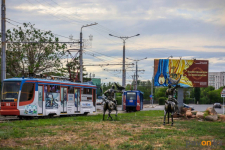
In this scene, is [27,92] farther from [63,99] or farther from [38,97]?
[63,99]

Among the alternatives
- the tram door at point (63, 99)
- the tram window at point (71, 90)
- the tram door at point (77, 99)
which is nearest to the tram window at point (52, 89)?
the tram door at point (63, 99)

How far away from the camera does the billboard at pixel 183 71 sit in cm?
3222

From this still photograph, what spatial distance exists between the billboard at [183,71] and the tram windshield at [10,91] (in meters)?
14.6

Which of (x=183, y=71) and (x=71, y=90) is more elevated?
(x=183, y=71)

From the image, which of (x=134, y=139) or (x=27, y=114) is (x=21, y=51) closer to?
(x=27, y=114)

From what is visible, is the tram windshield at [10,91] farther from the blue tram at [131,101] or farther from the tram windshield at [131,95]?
the tram windshield at [131,95]

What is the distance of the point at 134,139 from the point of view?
1291 cm

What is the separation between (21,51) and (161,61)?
1583cm

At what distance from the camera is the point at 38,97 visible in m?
24.3

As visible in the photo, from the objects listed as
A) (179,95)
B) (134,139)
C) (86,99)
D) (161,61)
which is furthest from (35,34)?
(134,139)

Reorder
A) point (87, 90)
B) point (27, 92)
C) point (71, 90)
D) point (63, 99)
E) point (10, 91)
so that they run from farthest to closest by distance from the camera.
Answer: point (87, 90) → point (71, 90) → point (63, 99) → point (27, 92) → point (10, 91)

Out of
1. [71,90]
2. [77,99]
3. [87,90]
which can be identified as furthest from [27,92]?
[87,90]

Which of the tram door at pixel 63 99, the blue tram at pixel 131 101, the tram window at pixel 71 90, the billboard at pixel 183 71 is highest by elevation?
the billboard at pixel 183 71

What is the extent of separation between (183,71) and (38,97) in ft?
48.0
